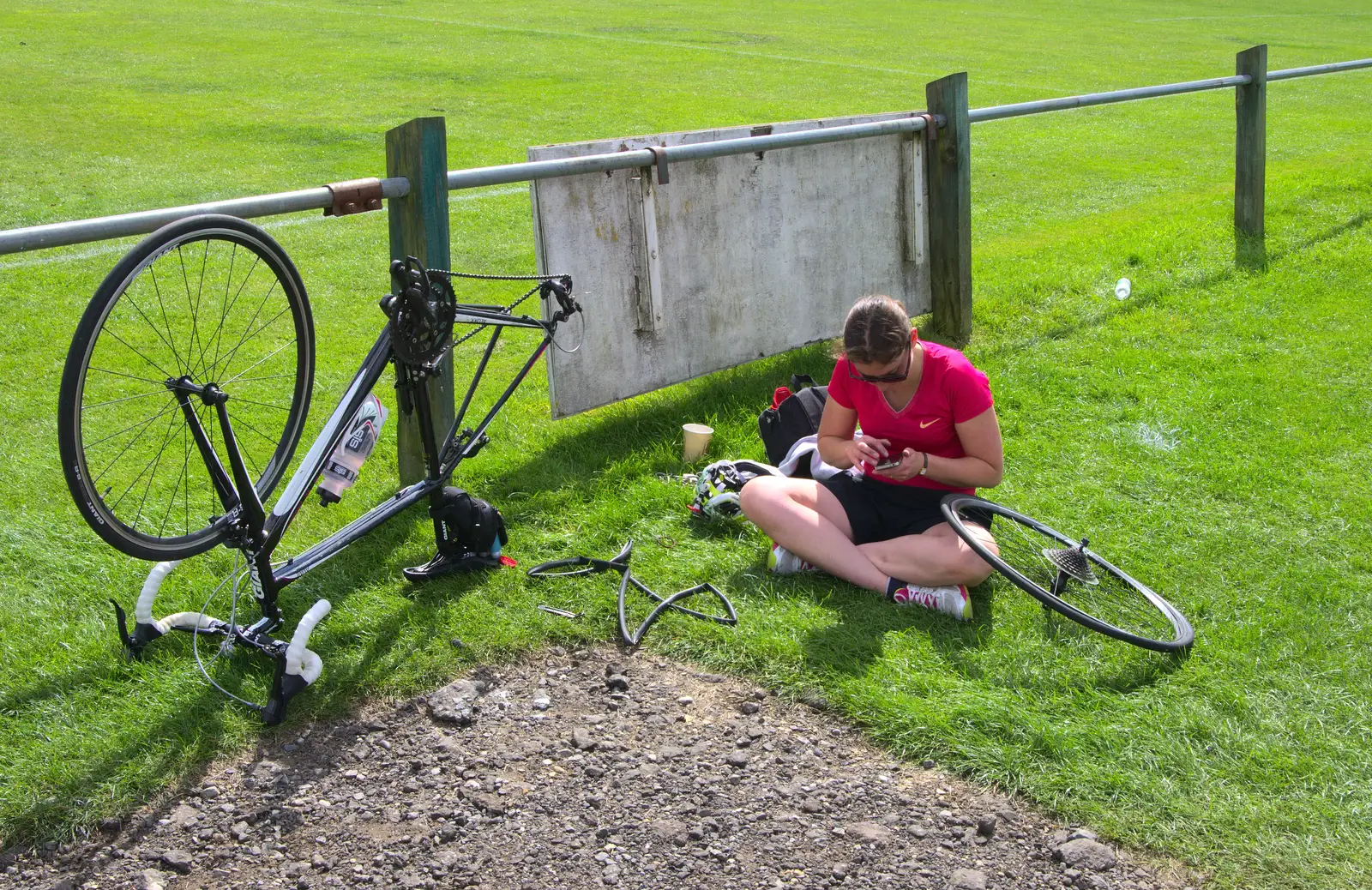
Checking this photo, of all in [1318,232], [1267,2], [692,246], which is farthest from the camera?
[1267,2]

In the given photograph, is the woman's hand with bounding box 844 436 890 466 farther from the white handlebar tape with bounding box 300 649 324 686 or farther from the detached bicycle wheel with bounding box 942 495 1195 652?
the white handlebar tape with bounding box 300 649 324 686

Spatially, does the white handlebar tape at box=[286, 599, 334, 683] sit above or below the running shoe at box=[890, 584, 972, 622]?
above

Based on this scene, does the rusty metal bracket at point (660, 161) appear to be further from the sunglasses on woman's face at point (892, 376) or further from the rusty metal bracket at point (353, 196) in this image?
the sunglasses on woman's face at point (892, 376)

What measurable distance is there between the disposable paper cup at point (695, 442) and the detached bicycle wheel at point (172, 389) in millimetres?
1828

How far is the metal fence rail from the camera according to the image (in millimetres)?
3514

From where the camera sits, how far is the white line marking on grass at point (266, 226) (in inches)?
348

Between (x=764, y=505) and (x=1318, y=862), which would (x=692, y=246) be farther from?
(x=1318, y=862)

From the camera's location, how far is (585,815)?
3314 millimetres

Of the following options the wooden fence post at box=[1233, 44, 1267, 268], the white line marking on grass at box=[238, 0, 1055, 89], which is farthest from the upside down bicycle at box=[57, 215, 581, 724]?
the white line marking on grass at box=[238, 0, 1055, 89]

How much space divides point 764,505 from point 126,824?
2.38 metres

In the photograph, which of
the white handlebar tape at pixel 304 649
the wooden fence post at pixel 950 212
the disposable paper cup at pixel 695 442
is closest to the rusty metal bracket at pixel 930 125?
the wooden fence post at pixel 950 212

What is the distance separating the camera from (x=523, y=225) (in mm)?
10398

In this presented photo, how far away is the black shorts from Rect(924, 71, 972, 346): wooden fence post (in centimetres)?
300

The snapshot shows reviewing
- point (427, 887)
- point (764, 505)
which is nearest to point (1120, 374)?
point (764, 505)
